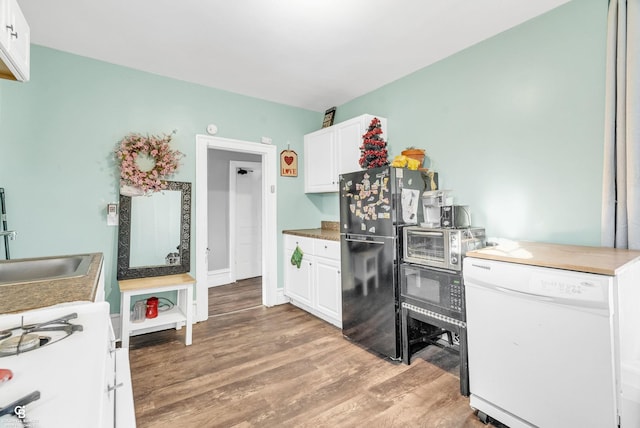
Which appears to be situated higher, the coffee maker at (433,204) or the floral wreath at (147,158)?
the floral wreath at (147,158)

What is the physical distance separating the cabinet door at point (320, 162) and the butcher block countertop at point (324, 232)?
0.52m

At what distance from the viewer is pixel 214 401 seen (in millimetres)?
1908

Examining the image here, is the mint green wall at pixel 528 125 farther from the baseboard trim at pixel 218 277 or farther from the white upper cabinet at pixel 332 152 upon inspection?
the baseboard trim at pixel 218 277

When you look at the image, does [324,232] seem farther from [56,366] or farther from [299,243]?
[56,366]

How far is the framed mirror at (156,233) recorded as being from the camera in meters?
2.86

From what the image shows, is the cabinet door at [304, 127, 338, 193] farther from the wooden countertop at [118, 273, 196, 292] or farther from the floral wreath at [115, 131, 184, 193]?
the wooden countertop at [118, 273, 196, 292]

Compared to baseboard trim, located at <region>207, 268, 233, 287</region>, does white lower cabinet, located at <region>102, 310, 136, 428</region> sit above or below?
above

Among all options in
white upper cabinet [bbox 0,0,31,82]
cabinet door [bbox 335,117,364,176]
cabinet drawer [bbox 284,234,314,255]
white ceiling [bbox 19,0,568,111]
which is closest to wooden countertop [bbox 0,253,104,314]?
white upper cabinet [bbox 0,0,31,82]

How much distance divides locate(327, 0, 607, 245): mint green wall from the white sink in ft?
9.36

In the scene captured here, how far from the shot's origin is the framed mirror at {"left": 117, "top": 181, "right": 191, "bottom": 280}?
Answer: 2855 millimetres

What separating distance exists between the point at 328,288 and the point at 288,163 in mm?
1764

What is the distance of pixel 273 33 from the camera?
2316mm

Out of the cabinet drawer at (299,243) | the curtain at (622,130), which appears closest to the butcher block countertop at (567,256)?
the curtain at (622,130)

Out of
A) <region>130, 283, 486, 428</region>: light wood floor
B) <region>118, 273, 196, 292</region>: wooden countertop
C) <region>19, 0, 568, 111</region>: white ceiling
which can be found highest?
<region>19, 0, 568, 111</region>: white ceiling
